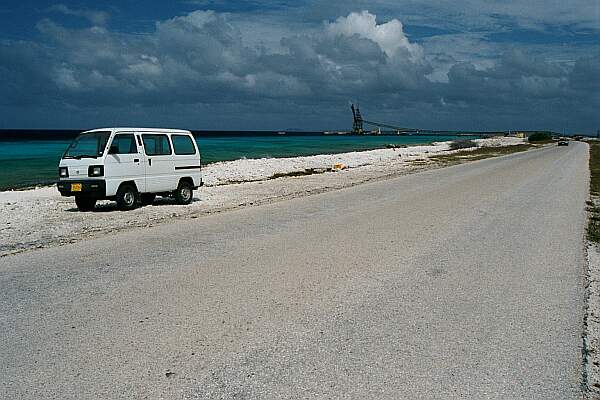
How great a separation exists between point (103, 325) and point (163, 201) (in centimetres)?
1204

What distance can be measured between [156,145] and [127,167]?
112 cm

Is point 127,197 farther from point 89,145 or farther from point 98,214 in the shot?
point 89,145

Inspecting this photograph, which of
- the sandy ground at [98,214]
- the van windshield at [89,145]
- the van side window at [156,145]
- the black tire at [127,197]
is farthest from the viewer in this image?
the van side window at [156,145]

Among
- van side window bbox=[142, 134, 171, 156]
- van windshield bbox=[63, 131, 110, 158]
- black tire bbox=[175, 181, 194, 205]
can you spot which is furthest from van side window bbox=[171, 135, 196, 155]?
van windshield bbox=[63, 131, 110, 158]

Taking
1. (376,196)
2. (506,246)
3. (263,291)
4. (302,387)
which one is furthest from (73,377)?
(376,196)

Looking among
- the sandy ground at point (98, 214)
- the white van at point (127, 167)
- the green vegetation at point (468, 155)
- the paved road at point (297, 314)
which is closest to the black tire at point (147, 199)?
the white van at point (127, 167)

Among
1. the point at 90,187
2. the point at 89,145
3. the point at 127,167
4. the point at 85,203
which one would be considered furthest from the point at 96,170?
the point at 85,203

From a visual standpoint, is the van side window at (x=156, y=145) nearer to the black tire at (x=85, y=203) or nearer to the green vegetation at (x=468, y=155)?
the black tire at (x=85, y=203)

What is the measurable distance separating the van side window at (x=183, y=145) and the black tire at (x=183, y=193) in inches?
33.7

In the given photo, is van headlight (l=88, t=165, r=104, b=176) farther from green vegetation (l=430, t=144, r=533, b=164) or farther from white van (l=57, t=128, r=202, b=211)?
green vegetation (l=430, t=144, r=533, b=164)

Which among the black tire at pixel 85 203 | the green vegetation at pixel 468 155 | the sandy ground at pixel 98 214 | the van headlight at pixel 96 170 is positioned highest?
the van headlight at pixel 96 170

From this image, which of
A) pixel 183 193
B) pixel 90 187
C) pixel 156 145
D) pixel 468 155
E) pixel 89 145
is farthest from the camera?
pixel 468 155

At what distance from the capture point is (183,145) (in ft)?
55.2

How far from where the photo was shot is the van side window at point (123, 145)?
14.7m
